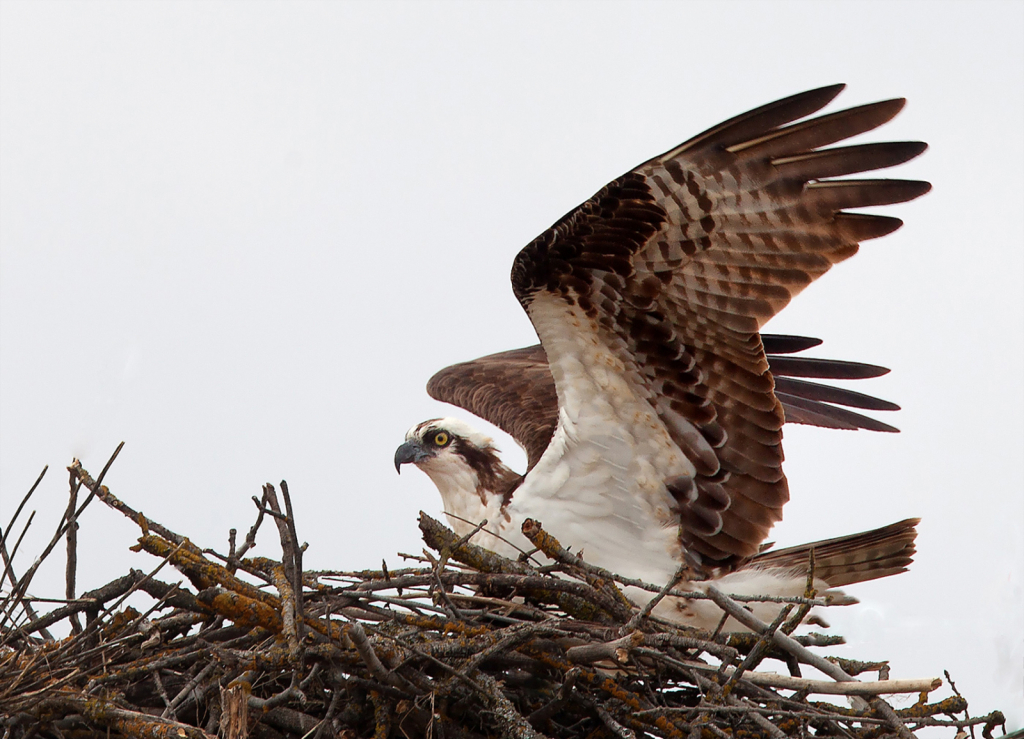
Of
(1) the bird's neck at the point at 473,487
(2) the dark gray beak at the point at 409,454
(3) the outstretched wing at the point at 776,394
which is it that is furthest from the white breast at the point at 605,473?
(3) the outstretched wing at the point at 776,394

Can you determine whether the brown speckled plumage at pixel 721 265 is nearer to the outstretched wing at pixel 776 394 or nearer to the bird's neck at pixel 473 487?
the bird's neck at pixel 473 487

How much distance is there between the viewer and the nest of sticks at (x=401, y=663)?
9.95ft

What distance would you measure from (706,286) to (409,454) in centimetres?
155

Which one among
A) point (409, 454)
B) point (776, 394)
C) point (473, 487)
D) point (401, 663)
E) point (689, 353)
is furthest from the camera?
point (776, 394)

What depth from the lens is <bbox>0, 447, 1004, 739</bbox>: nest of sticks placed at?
9.95 feet

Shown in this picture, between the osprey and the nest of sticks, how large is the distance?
70cm

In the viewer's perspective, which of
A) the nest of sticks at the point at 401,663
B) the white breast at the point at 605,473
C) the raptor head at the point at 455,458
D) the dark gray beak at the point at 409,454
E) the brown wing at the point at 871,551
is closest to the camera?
the nest of sticks at the point at 401,663

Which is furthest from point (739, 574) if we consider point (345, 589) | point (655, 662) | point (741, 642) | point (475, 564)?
point (345, 589)

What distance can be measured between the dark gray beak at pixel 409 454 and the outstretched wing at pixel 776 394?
1.78 feet

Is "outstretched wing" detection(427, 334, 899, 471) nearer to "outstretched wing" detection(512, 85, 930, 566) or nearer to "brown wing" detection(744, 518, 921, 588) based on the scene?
"outstretched wing" detection(512, 85, 930, 566)

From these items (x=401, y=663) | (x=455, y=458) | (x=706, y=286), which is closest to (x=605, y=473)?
(x=455, y=458)

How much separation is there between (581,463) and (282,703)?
5.46ft

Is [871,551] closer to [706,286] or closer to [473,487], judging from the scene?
[706,286]

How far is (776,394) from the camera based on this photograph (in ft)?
18.9
